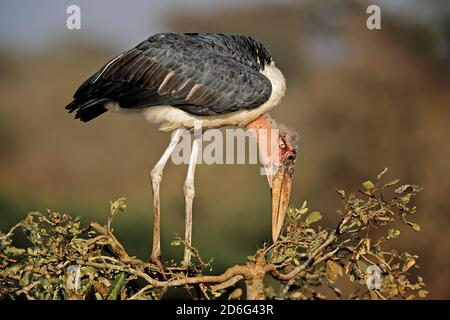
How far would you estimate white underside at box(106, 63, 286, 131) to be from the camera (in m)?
5.53

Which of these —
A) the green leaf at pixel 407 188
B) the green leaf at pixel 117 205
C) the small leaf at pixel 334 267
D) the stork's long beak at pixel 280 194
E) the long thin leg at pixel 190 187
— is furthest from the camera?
the stork's long beak at pixel 280 194

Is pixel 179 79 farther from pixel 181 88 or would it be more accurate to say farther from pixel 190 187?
pixel 190 187

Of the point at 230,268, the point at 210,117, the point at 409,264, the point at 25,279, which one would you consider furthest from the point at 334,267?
the point at 210,117

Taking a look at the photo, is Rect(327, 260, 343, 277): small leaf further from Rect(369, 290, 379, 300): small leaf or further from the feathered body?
the feathered body

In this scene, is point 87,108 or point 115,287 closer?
point 115,287

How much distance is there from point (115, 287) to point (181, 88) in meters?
1.51

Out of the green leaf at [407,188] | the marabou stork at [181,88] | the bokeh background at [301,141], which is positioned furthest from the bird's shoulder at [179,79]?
the bokeh background at [301,141]

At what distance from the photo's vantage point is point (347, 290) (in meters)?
10.9

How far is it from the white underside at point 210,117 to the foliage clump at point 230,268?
1125 millimetres

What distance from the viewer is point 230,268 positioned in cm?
433

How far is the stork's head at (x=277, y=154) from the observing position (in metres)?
5.94

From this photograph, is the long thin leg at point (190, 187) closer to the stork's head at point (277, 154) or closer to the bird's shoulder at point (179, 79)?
the bird's shoulder at point (179, 79)
